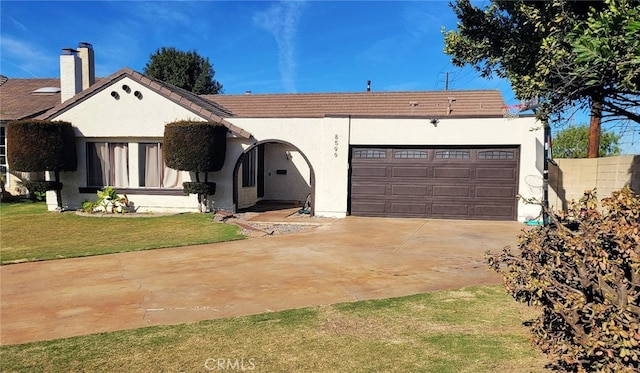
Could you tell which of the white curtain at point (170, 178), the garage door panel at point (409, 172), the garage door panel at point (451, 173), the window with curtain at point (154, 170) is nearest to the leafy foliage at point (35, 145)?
the window with curtain at point (154, 170)

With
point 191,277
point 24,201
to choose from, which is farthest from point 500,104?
point 24,201

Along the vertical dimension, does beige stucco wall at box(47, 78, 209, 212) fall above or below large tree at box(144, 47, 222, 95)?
below

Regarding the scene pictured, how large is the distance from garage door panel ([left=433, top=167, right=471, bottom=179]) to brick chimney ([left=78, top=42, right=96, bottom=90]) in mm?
14668

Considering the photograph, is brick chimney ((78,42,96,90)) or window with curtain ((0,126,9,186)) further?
window with curtain ((0,126,9,186))

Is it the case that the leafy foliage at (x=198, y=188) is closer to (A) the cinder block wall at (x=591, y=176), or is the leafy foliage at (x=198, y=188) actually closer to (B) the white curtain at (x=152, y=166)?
(B) the white curtain at (x=152, y=166)

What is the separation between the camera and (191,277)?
256 inches

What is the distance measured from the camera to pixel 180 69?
3431 centimetres

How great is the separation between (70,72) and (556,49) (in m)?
17.8

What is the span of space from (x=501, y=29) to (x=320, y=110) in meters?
13.0

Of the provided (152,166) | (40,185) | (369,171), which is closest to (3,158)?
(40,185)

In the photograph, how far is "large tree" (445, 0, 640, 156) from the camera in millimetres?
4086

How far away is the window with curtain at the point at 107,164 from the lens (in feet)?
48.3

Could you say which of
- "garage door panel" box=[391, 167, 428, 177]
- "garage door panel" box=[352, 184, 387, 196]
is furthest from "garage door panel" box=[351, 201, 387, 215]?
"garage door panel" box=[391, 167, 428, 177]

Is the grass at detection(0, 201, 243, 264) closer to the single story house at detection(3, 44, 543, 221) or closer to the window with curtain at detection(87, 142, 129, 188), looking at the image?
the window with curtain at detection(87, 142, 129, 188)
